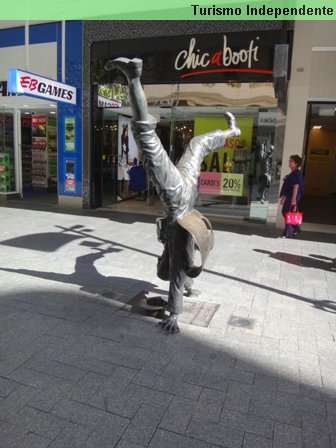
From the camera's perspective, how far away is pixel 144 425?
99.1 inches

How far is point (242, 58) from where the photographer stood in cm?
874

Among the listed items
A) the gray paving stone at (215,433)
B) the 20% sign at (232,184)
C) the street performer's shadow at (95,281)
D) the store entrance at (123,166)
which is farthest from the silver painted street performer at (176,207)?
the store entrance at (123,166)

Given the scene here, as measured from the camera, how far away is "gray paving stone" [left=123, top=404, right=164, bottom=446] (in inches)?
94.7

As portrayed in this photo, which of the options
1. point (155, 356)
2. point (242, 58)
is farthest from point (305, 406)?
point (242, 58)

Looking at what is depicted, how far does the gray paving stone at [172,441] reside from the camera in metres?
2.36

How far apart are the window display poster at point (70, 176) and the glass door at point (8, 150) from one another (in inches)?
89.8

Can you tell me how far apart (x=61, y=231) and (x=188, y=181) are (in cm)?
483

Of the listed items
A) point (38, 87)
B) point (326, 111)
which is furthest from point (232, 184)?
point (38, 87)

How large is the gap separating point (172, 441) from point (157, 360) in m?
0.92

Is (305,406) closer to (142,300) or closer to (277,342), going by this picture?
(277,342)

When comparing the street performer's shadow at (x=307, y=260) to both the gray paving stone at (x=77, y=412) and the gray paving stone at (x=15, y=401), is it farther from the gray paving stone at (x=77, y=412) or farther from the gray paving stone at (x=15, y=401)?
the gray paving stone at (x=15, y=401)

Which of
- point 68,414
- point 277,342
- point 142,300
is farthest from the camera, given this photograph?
point 142,300

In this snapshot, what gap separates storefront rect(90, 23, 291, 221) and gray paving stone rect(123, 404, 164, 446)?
23.5ft

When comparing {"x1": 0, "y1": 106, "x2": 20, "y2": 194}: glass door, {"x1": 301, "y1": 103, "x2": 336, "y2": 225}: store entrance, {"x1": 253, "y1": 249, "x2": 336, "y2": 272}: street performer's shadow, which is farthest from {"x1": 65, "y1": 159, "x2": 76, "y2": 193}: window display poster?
{"x1": 301, "y1": 103, "x2": 336, "y2": 225}: store entrance
